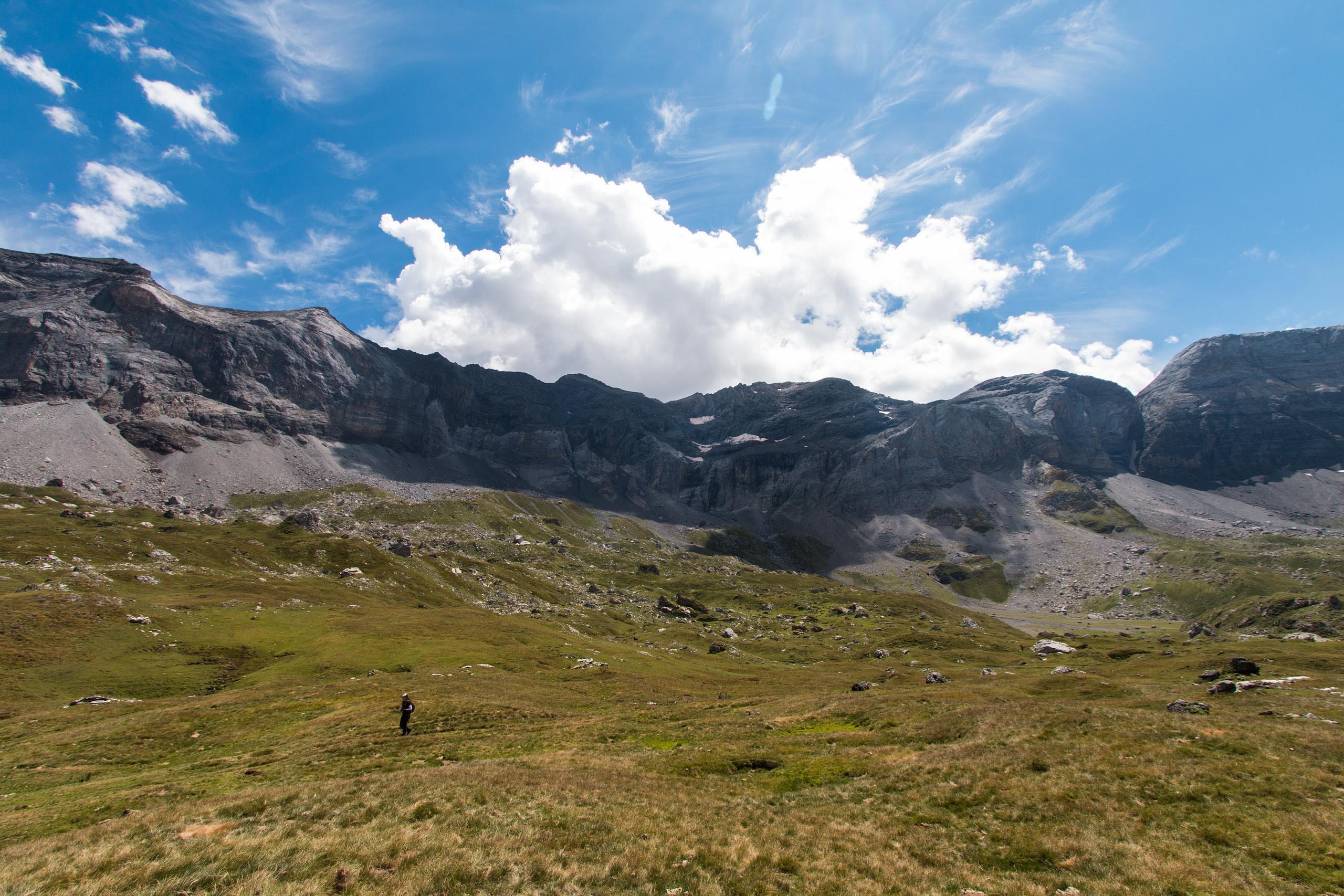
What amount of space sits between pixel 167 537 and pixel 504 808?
167513mm

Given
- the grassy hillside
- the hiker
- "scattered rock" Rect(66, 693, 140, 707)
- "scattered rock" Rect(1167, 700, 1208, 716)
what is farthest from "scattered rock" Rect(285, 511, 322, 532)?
"scattered rock" Rect(1167, 700, 1208, 716)

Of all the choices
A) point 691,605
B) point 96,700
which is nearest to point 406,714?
point 96,700

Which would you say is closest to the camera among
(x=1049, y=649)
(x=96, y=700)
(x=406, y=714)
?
(x=406, y=714)

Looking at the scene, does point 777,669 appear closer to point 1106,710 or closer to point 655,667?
point 655,667

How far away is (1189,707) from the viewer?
1407 inches

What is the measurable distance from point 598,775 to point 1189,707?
37.4m

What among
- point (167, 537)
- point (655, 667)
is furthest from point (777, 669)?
point (167, 537)

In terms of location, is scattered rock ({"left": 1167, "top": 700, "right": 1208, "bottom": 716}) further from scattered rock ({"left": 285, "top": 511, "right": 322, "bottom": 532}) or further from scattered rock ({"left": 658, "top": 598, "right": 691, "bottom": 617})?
scattered rock ({"left": 285, "top": 511, "right": 322, "bottom": 532})

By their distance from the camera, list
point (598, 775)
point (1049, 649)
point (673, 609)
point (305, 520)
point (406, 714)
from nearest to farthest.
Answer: point (598, 775) < point (406, 714) < point (1049, 649) < point (673, 609) < point (305, 520)

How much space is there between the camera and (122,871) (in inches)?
594

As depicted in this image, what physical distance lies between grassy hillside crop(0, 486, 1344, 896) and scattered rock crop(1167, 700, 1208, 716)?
0.80 meters

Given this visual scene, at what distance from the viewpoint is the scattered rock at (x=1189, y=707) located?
113ft

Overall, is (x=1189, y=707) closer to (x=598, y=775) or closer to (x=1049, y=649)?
(x=598, y=775)

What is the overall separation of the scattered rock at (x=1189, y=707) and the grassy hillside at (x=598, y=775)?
2.64ft
